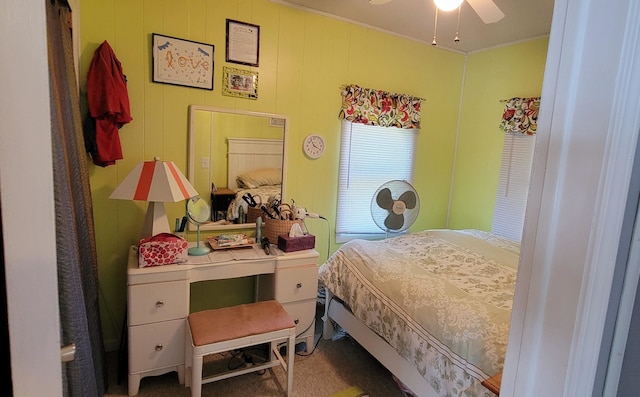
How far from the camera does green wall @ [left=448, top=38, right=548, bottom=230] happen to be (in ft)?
9.60

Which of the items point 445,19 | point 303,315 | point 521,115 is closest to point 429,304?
point 303,315

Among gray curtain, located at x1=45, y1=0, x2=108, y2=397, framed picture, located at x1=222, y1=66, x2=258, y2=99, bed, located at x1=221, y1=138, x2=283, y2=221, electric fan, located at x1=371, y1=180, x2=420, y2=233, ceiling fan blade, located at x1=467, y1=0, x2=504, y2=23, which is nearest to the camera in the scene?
gray curtain, located at x1=45, y1=0, x2=108, y2=397

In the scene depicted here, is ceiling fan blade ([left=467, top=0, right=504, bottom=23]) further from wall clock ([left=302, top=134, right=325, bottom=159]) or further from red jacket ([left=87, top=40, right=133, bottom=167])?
red jacket ([left=87, top=40, right=133, bottom=167])

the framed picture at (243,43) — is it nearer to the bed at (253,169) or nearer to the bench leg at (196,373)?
the bed at (253,169)

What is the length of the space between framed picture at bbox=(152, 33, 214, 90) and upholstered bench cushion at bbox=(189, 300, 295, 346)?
1476mm

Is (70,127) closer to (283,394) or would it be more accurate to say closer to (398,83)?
(283,394)

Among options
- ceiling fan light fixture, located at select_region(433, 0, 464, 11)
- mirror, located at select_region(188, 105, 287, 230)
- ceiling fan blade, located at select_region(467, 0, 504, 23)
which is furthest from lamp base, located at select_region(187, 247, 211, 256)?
ceiling fan blade, located at select_region(467, 0, 504, 23)

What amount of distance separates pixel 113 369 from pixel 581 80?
103 inches

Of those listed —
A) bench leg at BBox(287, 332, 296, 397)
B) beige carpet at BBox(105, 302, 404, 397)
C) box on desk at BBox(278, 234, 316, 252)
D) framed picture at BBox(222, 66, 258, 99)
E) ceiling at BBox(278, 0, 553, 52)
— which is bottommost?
beige carpet at BBox(105, 302, 404, 397)

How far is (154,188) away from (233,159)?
680mm

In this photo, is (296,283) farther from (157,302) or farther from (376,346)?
(157,302)

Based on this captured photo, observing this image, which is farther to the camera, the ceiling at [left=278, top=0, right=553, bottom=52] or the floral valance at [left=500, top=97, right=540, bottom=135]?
the floral valance at [left=500, top=97, right=540, bottom=135]

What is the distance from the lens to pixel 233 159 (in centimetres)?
249

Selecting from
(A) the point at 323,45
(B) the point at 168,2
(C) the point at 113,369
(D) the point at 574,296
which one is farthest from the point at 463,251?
(B) the point at 168,2
